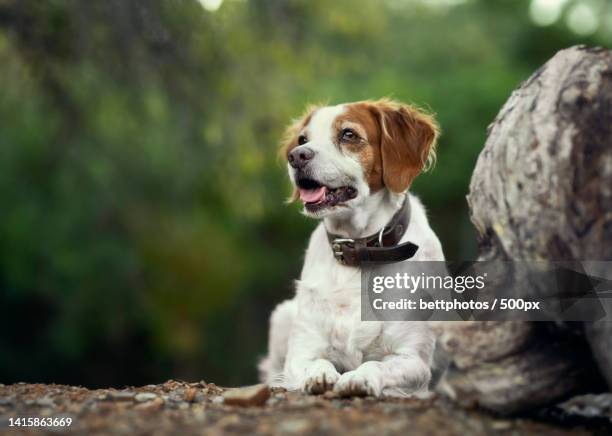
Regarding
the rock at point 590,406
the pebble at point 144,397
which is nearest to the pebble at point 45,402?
the pebble at point 144,397

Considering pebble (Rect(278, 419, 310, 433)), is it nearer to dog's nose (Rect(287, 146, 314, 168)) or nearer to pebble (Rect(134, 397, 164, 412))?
pebble (Rect(134, 397, 164, 412))

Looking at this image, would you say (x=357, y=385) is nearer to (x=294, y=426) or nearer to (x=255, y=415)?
(x=255, y=415)

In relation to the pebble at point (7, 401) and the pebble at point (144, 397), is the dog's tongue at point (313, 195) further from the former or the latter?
the pebble at point (7, 401)

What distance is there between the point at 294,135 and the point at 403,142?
0.84 meters

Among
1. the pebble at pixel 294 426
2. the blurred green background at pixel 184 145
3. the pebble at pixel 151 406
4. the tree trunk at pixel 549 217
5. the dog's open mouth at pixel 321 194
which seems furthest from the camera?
the blurred green background at pixel 184 145

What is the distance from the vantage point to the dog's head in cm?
453

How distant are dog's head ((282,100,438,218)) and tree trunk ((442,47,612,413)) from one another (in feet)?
2.95

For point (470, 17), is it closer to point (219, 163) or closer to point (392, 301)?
point (219, 163)

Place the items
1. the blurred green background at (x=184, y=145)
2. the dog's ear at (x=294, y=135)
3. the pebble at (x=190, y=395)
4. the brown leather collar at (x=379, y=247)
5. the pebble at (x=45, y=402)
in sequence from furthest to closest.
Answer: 1. the blurred green background at (x=184, y=145)
2. the dog's ear at (x=294, y=135)
3. the brown leather collar at (x=379, y=247)
4. the pebble at (x=190, y=395)
5. the pebble at (x=45, y=402)

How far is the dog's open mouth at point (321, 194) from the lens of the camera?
4.50 m

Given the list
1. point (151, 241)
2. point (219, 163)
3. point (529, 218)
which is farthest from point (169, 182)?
point (529, 218)

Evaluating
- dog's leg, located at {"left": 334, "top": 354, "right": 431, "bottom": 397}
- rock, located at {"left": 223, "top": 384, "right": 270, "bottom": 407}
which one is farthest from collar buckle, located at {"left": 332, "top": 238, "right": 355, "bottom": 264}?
rock, located at {"left": 223, "top": 384, "right": 270, "bottom": 407}

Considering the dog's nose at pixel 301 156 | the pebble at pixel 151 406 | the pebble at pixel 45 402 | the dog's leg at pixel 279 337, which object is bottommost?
the pebble at pixel 151 406

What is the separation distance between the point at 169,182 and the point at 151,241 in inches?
78.4
